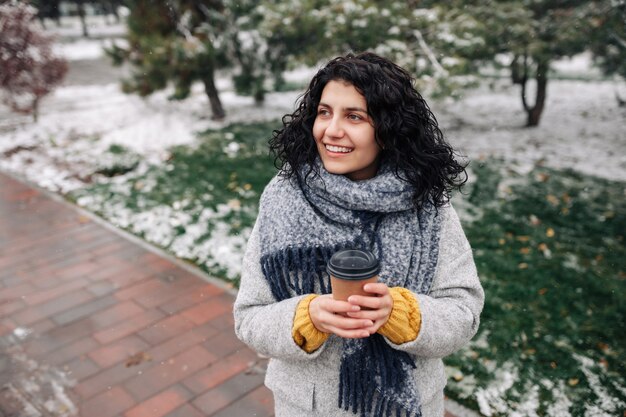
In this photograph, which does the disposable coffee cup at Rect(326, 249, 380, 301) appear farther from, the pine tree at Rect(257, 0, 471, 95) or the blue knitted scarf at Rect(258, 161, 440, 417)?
the pine tree at Rect(257, 0, 471, 95)

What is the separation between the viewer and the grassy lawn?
10.1 feet

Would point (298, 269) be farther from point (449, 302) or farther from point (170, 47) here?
point (170, 47)

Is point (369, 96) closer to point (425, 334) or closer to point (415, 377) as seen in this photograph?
point (425, 334)

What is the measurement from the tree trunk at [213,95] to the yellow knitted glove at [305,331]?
843cm

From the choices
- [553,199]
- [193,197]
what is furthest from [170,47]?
[553,199]

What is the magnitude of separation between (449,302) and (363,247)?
29 centimetres

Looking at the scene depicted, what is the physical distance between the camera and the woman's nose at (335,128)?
4.82ft

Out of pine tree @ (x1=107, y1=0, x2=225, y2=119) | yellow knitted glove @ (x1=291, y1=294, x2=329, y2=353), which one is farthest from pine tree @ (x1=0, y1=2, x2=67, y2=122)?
yellow knitted glove @ (x1=291, y1=294, x2=329, y2=353)

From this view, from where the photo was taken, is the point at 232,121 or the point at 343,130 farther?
the point at 232,121

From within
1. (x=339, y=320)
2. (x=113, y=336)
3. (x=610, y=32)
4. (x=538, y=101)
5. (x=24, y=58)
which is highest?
(x=610, y=32)

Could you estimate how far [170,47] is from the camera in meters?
8.65

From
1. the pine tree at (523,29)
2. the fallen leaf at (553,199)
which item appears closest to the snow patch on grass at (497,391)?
the fallen leaf at (553,199)

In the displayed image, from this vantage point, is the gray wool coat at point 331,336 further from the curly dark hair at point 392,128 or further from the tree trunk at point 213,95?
the tree trunk at point 213,95

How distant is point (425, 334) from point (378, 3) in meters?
6.87
